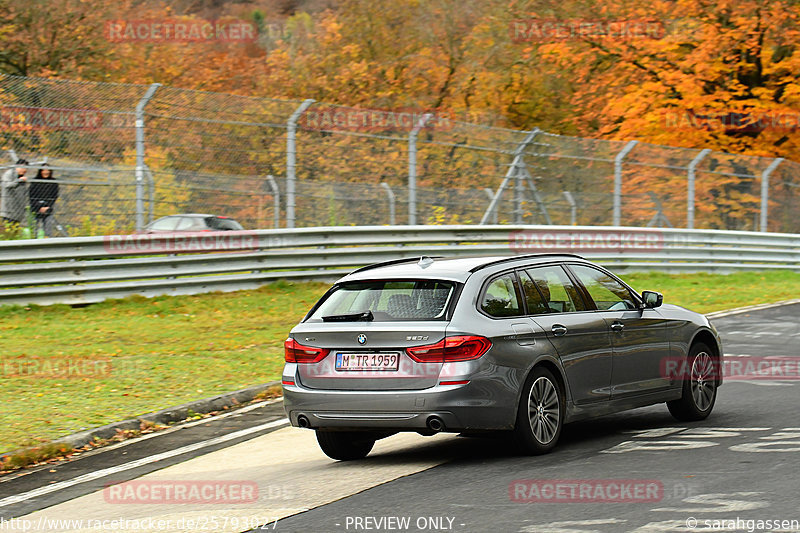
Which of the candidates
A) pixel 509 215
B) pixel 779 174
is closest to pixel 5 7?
pixel 509 215

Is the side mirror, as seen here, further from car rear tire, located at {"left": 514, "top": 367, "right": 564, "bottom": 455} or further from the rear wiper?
the rear wiper

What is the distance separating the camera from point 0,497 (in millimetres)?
7594

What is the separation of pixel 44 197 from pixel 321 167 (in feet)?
16.2

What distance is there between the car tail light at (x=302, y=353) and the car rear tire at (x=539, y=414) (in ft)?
4.78

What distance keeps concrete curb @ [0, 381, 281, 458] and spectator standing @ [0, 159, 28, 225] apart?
7111 millimetres

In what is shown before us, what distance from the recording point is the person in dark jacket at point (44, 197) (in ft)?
55.2

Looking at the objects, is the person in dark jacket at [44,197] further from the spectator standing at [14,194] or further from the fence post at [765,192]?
the fence post at [765,192]

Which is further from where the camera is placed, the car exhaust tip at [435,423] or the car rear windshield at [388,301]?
the car rear windshield at [388,301]

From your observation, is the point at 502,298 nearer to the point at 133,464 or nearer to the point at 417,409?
the point at 417,409

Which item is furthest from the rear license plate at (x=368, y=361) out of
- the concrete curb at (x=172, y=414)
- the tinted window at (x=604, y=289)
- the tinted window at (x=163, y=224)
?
the tinted window at (x=163, y=224)

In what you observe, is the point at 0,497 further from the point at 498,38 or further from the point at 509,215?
the point at 498,38

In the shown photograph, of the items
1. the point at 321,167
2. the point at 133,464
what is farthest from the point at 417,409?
the point at 321,167

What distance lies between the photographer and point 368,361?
7.84m

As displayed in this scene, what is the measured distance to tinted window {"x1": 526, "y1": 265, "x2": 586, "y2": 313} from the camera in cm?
866
